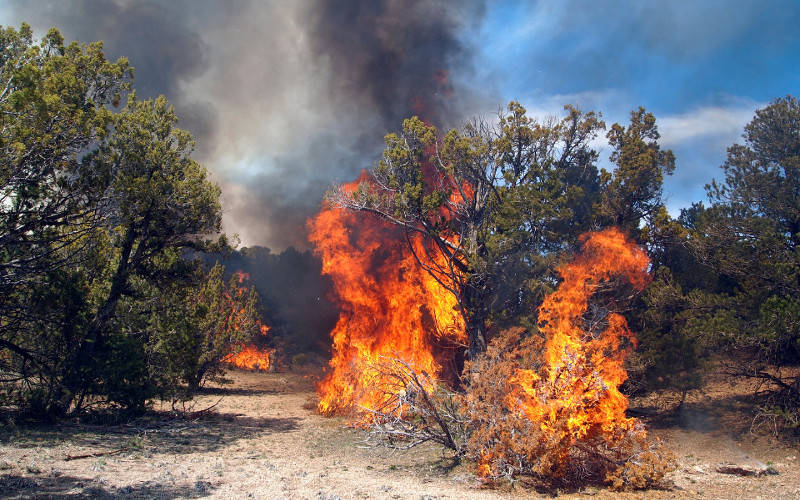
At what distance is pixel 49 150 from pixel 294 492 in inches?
356

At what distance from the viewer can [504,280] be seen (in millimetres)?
18062

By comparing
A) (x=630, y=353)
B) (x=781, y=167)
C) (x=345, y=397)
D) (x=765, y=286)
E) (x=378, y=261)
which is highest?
(x=781, y=167)

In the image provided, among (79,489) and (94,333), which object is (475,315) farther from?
(79,489)

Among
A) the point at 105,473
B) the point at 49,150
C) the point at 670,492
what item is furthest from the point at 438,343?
the point at 49,150

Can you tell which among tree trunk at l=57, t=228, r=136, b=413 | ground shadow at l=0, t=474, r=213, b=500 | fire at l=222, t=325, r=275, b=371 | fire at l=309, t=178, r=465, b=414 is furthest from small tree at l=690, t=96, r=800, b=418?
fire at l=222, t=325, r=275, b=371

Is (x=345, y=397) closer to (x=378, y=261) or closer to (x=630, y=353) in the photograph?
(x=378, y=261)

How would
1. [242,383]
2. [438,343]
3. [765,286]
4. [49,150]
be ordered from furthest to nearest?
1. [242,383]
2. [438,343]
3. [765,286]
4. [49,150]

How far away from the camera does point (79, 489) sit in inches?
310

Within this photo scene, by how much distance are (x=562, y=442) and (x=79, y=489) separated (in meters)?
8.99

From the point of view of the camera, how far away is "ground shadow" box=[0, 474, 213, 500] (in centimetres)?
747

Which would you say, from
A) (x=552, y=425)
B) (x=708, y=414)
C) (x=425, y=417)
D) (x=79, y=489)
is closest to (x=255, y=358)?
(x=425, y=417)

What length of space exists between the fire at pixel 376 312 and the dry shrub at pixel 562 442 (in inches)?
275

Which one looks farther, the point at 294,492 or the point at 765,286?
the point at 765,286

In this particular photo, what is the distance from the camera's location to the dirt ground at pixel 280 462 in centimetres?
857
